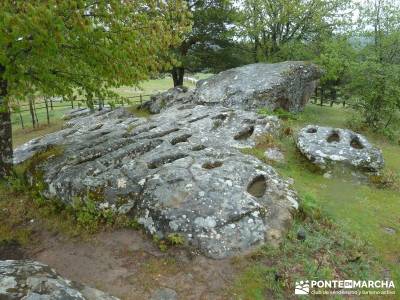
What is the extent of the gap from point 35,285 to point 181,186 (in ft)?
17.7

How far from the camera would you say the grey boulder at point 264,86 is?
21480 mm

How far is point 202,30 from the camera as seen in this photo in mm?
30562

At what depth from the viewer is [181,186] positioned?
34.9 feet

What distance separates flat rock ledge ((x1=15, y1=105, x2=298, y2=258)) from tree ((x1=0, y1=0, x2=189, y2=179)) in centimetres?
256

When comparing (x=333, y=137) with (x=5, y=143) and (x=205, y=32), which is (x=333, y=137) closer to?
(x=5, y=143)

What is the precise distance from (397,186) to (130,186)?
1020 centimetres

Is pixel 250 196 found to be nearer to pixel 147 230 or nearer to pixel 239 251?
pixel 239 251

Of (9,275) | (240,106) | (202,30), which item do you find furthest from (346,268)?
(202,30)

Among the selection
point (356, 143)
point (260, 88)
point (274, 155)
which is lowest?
point (274, 155)

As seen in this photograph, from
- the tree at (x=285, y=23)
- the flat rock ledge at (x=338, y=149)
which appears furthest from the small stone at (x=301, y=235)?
the tree at (x=285, y=23)

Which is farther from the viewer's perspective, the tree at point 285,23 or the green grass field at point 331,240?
the tree at point 285,23

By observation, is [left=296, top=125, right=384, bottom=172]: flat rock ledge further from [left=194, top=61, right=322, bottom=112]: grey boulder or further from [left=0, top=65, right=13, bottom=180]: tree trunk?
[left=0, top=65, right=13, bottom=180]: tree trunk

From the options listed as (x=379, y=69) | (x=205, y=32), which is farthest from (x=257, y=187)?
(x=205, y=32)

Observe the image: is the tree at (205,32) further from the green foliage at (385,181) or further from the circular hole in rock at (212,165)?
the green foliage at (385,181)
